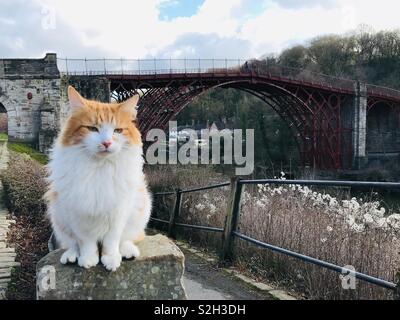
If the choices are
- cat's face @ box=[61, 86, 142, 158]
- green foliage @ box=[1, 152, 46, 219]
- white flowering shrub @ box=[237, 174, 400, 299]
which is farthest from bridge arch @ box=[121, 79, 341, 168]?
cat's face @ box=[61, 86, 142, 158]

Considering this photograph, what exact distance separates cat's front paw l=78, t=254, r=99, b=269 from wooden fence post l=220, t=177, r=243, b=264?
267 cm

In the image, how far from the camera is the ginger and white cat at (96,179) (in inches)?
89.5

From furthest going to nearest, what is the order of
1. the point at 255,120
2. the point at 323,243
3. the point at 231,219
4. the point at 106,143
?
1. the point at 255,120
2. the point at 231,219
3. the point at 323,243
4. the point at 106,143

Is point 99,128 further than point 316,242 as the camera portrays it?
No

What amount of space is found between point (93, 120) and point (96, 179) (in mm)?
306

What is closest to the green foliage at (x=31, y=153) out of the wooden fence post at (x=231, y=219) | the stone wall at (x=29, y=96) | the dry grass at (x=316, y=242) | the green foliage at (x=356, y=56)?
the stone wall at (x=29, y=96)

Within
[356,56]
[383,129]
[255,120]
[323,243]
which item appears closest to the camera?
[323,243]

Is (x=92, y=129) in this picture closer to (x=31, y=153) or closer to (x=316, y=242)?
(x=316, y=242)

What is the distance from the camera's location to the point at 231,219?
16.2 feet

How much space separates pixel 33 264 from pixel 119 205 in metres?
2.87

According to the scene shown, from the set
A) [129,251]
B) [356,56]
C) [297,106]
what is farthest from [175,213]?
[356,56]

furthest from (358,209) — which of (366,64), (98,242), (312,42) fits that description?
(312,42)

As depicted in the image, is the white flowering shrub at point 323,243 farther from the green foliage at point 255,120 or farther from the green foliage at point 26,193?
the green foliage at point 255,120

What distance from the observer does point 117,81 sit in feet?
77.9
